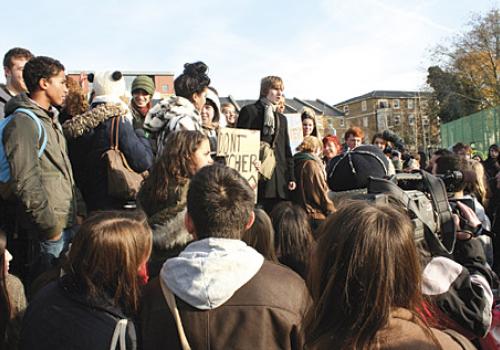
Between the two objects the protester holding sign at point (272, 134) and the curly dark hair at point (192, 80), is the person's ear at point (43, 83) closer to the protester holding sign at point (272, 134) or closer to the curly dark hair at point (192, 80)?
the curly dark hair at point (192, 80)

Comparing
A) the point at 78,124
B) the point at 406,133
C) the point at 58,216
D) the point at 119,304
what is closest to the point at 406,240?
the point at 119,304

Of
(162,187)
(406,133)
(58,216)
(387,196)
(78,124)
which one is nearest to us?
(387,196)

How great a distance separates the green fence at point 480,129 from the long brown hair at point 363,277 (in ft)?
70.1

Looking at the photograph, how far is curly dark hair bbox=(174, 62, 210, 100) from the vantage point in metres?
4.46

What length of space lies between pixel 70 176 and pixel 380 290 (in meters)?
2.89

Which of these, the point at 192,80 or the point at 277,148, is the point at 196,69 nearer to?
the point at 192,80

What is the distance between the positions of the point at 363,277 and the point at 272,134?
12.3 ft

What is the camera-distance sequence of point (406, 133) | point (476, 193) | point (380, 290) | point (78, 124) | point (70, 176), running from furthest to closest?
point (406, 133) → point (476, 193) → point (78, 124) → point (70, 176) → point (380, 290)

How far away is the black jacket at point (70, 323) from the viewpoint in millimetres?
2234

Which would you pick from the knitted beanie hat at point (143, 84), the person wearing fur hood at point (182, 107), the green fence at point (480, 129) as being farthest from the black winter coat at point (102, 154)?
the green fence at point (480, 129)

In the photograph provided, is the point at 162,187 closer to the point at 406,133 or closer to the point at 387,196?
the point at 387,196

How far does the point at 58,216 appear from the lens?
11.8 feet

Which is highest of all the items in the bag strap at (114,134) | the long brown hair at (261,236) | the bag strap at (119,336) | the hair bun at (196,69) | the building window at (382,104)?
the building window at (382,104)

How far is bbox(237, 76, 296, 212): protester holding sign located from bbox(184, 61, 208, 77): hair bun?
0.76 m
